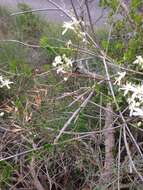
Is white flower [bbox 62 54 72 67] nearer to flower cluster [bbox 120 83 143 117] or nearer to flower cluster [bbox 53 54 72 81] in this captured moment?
flower cluster [bbox 53 54 72 81]

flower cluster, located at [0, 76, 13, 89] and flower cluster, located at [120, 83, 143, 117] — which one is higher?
flower cluster, located at [120, 83, 143, 117]

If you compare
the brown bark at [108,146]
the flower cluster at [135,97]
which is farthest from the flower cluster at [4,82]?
the flower cluster at [135,97]

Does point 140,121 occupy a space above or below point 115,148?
above

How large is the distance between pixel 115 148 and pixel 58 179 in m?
0.44

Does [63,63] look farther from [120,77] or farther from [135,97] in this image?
[135,97]

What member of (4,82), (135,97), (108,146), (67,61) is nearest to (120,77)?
(135,97)

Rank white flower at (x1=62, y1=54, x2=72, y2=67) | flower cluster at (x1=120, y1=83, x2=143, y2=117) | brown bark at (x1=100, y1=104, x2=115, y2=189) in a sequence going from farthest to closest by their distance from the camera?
white flower at (x1=62, y1=54, x2=72, y2=67), brown bark at (x1=100, y1=104, x2=115, y2=189), flower cluster at (x1=120, y1=83, x2=143, y2=117)

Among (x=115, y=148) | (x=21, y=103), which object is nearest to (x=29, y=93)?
(x=21, y=103)

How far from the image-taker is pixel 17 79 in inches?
170

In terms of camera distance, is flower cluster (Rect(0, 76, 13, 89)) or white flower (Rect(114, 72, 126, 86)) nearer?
white flower (Rect(114, 72, 126, 86))

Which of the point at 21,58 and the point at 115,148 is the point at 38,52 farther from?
the point at 115,148

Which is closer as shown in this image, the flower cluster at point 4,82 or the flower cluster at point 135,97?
the flower cluster at point 135,97

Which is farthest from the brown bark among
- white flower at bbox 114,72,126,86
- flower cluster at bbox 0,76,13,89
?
flower cluster at bbox 0,76,13,89

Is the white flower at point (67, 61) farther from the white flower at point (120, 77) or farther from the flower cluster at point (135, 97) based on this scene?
the flower cluster at point (135, 97)
